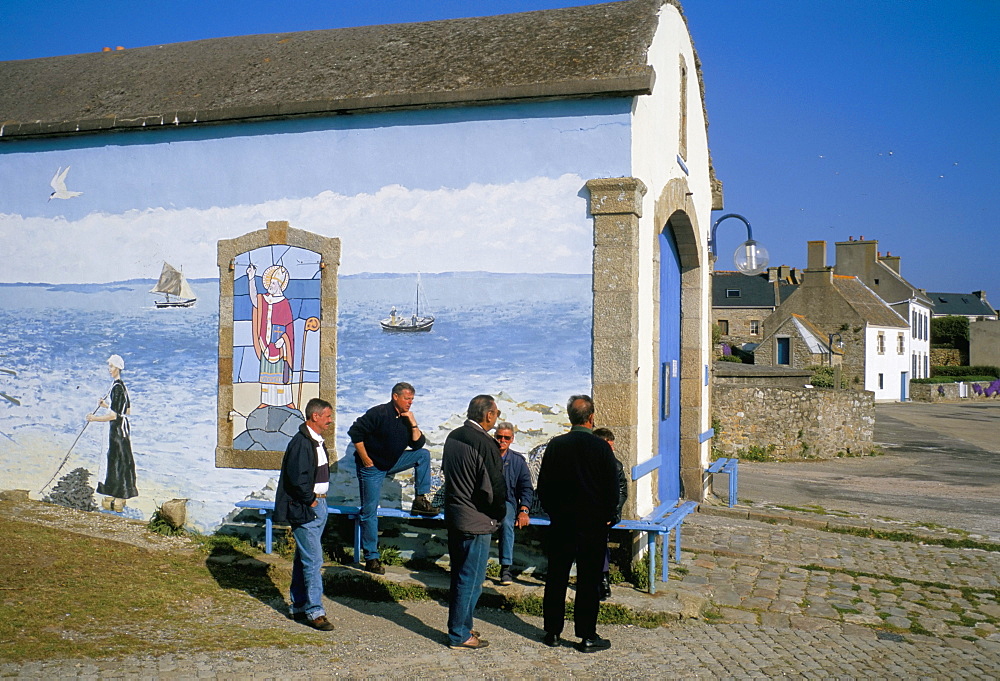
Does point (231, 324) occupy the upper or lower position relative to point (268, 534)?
upper

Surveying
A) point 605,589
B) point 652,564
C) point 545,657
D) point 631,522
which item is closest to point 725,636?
point 652,564

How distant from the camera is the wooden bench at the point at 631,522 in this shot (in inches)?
292

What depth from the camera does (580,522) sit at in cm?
608

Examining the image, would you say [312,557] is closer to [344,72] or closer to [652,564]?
[652,564]

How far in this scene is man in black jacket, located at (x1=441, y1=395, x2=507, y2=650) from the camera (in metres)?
5.95

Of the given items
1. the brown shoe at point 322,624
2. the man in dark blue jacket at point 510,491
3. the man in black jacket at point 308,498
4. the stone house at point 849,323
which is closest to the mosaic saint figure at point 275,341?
the man in dark blue jacket at point 510,491

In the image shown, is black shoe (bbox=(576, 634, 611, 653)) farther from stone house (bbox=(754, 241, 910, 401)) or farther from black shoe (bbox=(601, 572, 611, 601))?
stone house (bbox=(754, 241, 910, 401))

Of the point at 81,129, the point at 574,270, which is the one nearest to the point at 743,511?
the point at 574,270

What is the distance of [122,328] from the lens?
952 cm

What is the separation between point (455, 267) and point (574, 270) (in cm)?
119

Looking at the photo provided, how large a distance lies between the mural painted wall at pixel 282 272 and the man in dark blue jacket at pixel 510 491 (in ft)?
1.44

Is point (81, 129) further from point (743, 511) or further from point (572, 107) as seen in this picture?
point (743, 511)

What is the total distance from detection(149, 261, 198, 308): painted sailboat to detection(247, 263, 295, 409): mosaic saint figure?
0.87 m

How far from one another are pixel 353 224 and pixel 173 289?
2142mm
